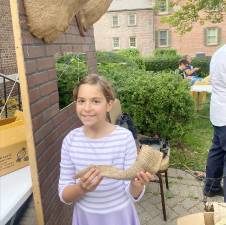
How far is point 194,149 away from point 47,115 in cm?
445

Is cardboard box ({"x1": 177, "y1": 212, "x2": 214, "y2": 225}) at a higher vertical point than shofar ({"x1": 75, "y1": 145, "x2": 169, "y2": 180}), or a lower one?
lower

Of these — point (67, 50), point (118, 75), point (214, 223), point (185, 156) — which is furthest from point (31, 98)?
point (118, 75)

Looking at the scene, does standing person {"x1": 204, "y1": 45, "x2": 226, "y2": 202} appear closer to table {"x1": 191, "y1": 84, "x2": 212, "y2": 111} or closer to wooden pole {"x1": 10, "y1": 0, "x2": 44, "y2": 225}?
wooden pole {"x1": 10, "y1": 0, "x2": 44, "y2": 225}

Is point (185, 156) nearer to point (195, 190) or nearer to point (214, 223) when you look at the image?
point (195, 190)

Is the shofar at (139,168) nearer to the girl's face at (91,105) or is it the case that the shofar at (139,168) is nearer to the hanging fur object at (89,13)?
the girl's face at (91,105)

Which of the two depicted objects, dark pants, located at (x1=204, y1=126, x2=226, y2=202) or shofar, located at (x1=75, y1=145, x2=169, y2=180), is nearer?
shofar, located at (x1=75, y1=145, x2=169, y2=180)

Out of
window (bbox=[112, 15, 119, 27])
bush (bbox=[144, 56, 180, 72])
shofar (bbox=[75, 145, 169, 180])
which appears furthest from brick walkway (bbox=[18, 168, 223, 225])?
window (bbox=[112, 15, 119, 27])

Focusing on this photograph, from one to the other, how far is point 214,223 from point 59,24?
162 cm

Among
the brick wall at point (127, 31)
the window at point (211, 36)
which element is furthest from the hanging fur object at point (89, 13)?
the brick wall at point (127, 31)

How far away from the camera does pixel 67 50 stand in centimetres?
313

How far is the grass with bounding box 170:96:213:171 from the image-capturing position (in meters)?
5.68

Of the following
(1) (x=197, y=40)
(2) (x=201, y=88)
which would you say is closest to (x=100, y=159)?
→ (2) (x=201, y=88)

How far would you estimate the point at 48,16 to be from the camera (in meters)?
2.25

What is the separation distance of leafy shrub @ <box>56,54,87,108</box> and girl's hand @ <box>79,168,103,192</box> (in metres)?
1.81
